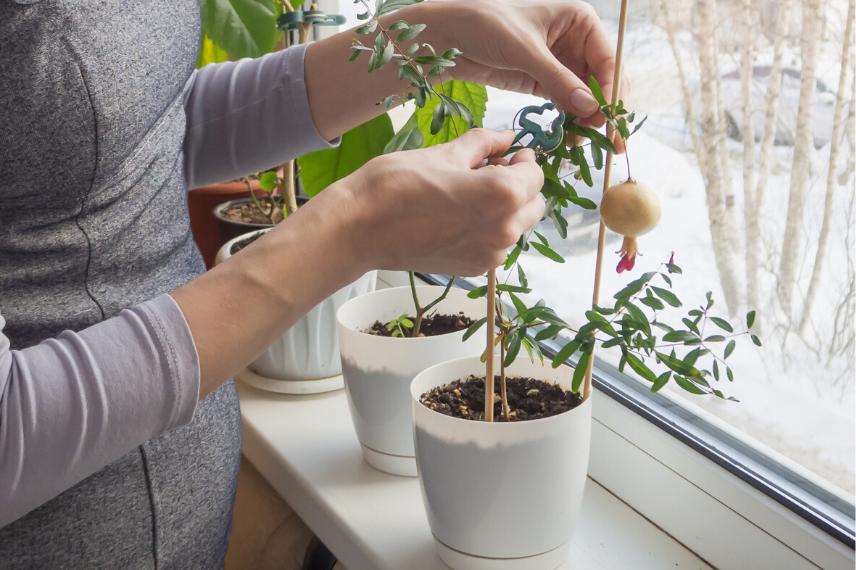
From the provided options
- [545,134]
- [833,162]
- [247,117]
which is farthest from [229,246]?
[833,162]

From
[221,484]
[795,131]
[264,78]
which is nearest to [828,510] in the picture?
[795,131]

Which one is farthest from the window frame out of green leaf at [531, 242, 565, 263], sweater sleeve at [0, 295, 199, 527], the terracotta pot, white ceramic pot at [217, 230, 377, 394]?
the terracotta pot

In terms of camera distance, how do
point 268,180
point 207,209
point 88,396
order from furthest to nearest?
point 207,209
point 268,180
point 88,396

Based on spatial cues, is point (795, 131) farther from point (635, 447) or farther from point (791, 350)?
point (635, 447)

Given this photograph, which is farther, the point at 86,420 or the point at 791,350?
the point at 791,350

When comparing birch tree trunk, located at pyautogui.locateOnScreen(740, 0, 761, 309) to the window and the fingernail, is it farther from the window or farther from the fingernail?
the fingernail

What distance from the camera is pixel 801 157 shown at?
30.2 inches

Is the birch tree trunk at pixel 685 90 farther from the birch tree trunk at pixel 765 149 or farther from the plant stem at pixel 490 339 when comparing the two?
the plant stem at pixel 490 339

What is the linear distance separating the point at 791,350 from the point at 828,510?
0.15m

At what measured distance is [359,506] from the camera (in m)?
0.89

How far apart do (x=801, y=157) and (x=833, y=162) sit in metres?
0.04

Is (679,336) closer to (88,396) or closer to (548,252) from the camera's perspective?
(548,252)

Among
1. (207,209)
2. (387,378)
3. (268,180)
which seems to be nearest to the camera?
(387,378)

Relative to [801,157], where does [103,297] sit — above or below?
below
